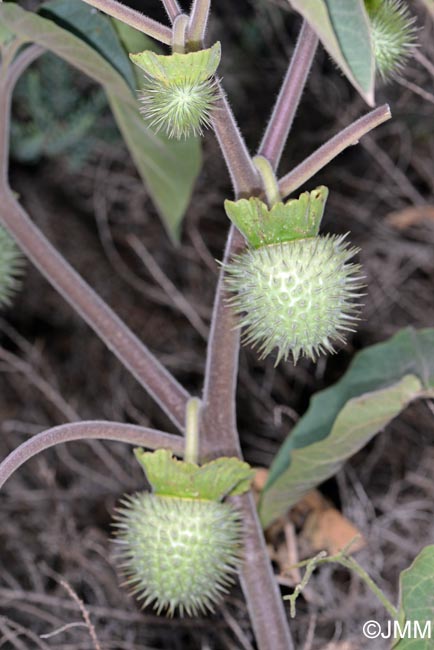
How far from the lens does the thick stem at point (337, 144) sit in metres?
0.67

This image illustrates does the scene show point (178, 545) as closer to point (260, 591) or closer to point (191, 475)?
point (191, 475)

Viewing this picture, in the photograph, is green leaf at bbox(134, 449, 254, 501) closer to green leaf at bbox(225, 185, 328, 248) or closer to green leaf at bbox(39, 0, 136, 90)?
green leaf at bbox(225, 185, 328, 248)

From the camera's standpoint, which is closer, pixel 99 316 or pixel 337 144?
pixel 337 144

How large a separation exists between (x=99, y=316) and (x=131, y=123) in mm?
358

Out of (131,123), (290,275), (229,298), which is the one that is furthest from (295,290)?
(131,123)

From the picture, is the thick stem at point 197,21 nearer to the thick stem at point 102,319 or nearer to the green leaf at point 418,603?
the thick stem at point 102,319

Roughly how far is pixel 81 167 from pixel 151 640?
1.06 meters

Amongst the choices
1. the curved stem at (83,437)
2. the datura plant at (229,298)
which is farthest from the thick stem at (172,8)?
the curved stem at (83,437)

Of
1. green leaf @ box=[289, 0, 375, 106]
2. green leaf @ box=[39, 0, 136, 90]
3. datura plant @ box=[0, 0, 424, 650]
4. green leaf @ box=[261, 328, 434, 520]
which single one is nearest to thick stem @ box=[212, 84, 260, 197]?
datura plant @ box=[0, 0, 424, 650]

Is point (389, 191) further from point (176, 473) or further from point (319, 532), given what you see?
point (176, 473)

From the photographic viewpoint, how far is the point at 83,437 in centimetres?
74

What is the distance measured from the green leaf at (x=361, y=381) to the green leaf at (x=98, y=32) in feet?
1.37

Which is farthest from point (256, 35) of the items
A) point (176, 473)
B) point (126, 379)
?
point (176, 473)

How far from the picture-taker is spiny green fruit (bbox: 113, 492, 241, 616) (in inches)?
27.5
